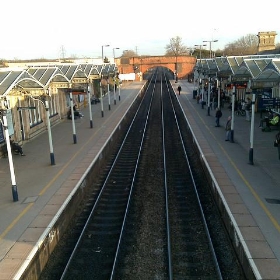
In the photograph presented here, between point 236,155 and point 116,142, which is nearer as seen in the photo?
point 236,155

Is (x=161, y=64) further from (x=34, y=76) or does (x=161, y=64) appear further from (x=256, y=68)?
(x=34, y=76)

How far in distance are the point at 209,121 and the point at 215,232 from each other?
17034mm

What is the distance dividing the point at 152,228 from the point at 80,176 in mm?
4500

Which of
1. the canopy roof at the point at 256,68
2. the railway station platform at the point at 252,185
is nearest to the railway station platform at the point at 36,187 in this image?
the railway station platform at the point at 252,185

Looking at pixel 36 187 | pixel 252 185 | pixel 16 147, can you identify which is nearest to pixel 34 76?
pixel 16 147

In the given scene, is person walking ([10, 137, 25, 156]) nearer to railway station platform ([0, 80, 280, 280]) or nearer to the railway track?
railway station platform ([0, 80, 280, 280])

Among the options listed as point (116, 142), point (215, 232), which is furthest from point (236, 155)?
point (116, 142)

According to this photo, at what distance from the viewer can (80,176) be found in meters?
14.1

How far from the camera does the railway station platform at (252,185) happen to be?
833cm

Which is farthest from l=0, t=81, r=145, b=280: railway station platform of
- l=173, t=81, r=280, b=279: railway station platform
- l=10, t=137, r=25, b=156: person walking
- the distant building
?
the distant building

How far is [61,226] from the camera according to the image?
1043cm

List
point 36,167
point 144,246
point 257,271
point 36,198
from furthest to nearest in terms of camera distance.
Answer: point 36,167 → point 36,198 → point 144,246 → point 257,271

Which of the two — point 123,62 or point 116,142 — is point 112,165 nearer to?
point 116,142

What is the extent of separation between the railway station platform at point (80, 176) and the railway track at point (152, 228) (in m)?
0.86
